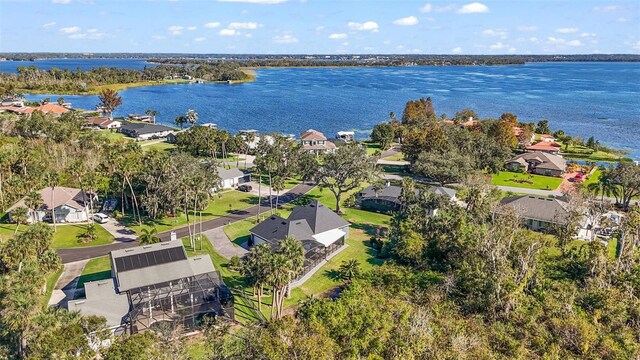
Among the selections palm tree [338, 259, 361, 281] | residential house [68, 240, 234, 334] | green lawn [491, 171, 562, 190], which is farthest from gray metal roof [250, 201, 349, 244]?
green lawn [491, 171, 562, 190]

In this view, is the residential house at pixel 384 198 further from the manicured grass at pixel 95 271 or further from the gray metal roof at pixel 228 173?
the manicured grass at pixel 95 271

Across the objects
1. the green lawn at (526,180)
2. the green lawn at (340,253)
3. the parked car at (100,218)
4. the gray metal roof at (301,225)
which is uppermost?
the gray metal roof at (301,225)

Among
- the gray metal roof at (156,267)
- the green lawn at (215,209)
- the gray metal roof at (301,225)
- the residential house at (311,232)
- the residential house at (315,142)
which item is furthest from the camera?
the residential house at (315,142)

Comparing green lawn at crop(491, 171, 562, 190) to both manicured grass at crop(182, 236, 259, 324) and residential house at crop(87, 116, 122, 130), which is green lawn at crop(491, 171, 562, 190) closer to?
manicured grass at crop(182, 236, 259, 324)

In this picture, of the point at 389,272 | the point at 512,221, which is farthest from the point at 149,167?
the point at 512,221

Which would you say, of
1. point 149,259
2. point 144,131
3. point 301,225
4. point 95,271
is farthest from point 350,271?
point 144,131

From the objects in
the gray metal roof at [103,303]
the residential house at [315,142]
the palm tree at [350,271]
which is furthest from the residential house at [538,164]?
the gray metal roof at [103,303]

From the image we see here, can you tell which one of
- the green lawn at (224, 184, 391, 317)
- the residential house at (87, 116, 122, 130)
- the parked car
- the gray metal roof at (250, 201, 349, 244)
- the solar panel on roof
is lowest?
the green lawn at (224, 184, 391, 317)

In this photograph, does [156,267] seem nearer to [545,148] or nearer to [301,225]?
[301,225]
